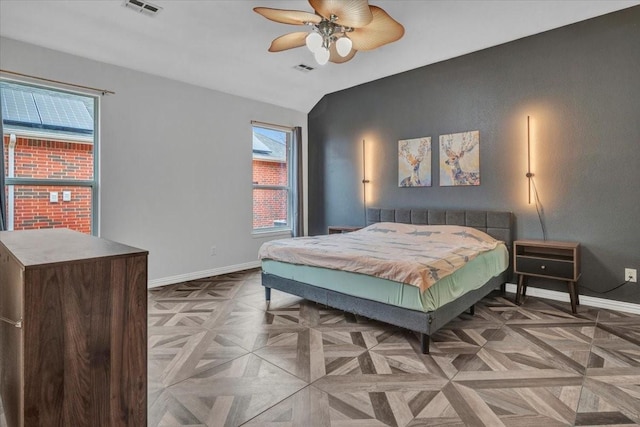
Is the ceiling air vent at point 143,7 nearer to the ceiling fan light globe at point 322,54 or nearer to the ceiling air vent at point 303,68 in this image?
the ceiling fan light globe at point 322,54

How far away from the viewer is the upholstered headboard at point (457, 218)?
396 cm

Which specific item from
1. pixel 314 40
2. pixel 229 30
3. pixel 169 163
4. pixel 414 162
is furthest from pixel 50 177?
pixel 414 162

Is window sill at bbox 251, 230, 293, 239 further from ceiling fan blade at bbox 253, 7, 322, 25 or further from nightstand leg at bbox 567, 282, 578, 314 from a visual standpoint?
nightstand leg at bbox 567, 282, 578, 314

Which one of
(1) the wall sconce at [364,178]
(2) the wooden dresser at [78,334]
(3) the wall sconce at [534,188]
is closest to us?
(2) the wooden dresser at [78,334]

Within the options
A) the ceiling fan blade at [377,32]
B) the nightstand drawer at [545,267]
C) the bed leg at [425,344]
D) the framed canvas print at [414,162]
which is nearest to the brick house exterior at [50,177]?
the ceiling fan blade at [377,32]

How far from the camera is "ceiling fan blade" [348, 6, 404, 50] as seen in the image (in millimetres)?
2639

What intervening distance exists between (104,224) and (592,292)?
17.4 ft

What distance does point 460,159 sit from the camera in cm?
439

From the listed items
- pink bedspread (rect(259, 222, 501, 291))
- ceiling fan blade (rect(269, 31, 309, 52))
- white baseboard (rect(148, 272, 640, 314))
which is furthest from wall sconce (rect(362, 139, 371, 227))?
ceiling fan blade (rect(269, 31, 309, 52))

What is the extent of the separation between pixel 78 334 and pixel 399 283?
1976 mm

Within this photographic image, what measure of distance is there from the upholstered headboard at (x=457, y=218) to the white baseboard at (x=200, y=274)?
78.9 inches

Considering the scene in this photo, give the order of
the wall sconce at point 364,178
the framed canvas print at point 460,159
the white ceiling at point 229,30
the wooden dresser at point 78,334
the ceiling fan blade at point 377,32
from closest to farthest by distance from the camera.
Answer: the wooden dresser at point 78,334 → the ceiling fan blade at point 377,32 → the white ceiling at point 229,30 → the framed canvas print at point 460,159 → the wall sconce at point 364,178

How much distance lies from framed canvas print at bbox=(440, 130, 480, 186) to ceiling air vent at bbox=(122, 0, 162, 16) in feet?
11.5

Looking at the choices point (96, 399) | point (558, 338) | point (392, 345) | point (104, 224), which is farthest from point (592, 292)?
point (104, 224)
